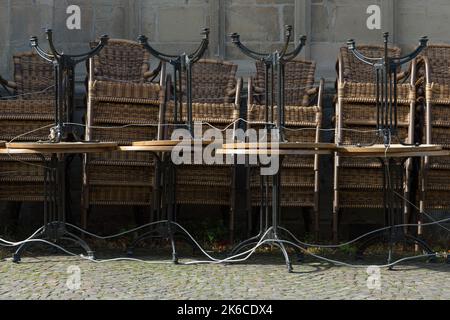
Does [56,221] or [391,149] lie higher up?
[391,149]

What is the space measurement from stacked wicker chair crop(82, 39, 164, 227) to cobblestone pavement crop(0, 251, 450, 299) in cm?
100

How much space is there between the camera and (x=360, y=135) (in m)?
7.72

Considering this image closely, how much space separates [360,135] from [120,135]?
2115 millimetres

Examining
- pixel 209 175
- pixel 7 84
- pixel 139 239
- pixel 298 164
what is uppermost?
pixel 7 84

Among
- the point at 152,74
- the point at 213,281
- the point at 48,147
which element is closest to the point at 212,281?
the point at 213,281

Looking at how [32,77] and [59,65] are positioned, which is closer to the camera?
[59,65]

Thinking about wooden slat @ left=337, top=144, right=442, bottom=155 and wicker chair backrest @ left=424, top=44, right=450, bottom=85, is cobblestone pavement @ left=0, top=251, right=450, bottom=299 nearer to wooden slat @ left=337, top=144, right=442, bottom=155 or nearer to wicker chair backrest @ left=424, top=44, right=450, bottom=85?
wooden slat @ left=337, top=144, right=442, bottom=155

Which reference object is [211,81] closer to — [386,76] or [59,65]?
[59,65]

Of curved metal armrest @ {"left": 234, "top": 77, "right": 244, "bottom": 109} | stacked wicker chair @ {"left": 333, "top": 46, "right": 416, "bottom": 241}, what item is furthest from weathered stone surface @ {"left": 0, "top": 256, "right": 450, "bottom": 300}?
curved metal armrest @ {"left": 234, "top": 77, "right": 244, "bottom": 109}

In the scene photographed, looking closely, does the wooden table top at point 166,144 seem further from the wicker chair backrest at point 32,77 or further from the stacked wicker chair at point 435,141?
the stacked wicker chair at point 435,141

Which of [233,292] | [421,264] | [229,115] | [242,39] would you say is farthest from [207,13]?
[233,292]

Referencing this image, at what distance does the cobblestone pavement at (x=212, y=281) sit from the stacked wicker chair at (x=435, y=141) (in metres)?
1.04

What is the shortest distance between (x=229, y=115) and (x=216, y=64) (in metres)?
0.74

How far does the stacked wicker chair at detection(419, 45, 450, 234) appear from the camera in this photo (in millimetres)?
7570
